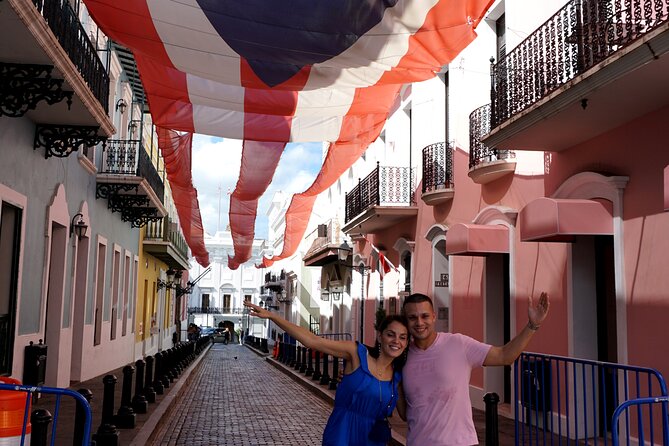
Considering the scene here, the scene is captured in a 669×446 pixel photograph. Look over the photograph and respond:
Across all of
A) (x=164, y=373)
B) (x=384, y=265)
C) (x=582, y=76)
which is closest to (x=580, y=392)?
(x=582, y=76)

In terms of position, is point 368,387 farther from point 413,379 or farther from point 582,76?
point 582,76

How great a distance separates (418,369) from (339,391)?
0.49m

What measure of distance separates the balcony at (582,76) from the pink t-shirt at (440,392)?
4.40m

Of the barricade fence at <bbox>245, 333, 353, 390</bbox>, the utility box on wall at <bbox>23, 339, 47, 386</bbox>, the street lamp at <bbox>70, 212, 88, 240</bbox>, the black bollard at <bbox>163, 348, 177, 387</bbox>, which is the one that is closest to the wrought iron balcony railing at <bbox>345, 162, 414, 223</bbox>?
the barricade fence at <bbox>245, 333, 353, 390</bbox>

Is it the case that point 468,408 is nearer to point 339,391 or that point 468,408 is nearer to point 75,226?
point 339,391

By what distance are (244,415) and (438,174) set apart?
6643mm

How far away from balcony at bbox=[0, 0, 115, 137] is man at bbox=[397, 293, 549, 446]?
5.20m

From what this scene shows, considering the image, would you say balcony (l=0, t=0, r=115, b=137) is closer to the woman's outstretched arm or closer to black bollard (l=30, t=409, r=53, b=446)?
black bollard (l=30, t=409, r=53, b=446)

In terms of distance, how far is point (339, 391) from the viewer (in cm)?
437

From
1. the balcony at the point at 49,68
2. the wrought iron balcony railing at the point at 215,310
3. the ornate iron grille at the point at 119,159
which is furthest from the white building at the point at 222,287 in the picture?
the balcony at the point at 49,68

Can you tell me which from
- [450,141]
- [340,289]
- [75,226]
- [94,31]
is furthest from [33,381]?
[340,289]

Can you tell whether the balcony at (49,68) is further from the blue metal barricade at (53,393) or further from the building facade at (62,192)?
the blue metal barricade at (53,393)

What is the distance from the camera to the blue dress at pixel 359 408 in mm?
4207

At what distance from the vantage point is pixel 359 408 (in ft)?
13.9
